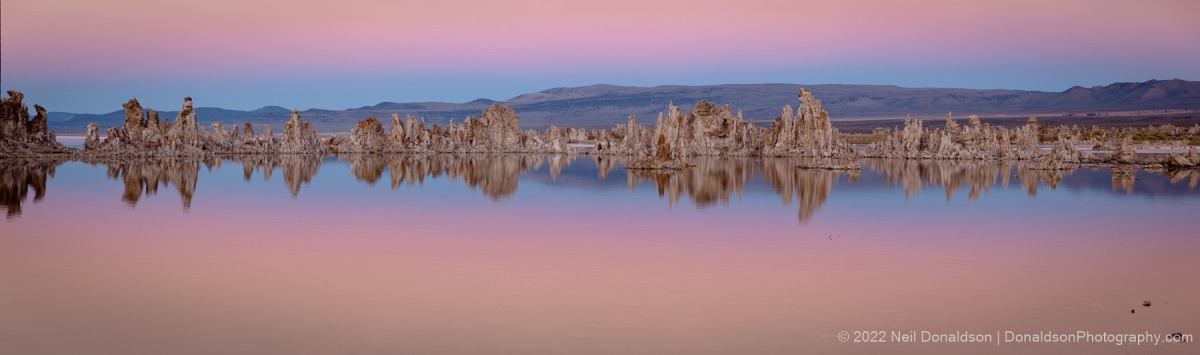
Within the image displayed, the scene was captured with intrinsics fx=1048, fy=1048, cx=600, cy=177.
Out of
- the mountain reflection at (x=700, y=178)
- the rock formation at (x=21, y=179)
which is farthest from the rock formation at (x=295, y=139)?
the mountain reflection at (x=700, y=178)

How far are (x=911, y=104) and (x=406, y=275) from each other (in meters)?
170

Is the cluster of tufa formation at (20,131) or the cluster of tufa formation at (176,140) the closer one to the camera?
the cluster of tufa formation at (20,131)

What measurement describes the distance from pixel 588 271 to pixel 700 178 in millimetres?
18266

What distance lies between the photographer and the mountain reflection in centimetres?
2398

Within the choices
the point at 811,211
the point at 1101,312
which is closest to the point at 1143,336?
the point at 1101,312

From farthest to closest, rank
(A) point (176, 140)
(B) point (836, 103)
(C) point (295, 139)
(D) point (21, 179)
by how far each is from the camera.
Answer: (B) point (836, 103)
(C) point (295, 139)
(A) point (176, 140)
(D) point (21, 179)

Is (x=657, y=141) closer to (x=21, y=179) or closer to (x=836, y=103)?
(x=21, y=179)

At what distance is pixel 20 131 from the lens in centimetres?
4381

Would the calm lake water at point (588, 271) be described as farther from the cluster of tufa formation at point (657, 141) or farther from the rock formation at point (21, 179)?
the cluster of tufa formation at point (657, 141)

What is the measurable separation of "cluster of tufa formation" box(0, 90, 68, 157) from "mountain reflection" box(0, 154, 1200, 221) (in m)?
3.91

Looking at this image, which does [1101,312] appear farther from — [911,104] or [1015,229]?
[911,104]

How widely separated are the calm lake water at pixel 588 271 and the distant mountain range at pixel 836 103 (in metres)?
129

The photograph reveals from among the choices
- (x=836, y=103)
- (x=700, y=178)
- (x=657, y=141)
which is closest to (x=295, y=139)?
(x=657, y=141)

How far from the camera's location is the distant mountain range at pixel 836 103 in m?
157
